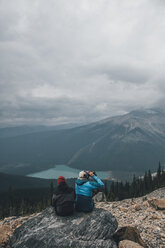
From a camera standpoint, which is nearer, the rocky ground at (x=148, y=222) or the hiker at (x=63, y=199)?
the hiker at (x=63, y=199)

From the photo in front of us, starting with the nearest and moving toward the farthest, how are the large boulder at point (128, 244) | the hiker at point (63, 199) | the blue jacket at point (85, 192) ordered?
the large boulder at point (128, 244), the hiker at point (63, 199), the blue jacket at point (85, 192)

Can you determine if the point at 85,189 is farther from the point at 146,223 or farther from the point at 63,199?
the point at 146,223

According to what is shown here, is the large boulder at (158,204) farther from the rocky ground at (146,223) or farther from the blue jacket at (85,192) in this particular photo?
the blue jacket at (85,192)

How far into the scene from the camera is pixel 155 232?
12.6 metres

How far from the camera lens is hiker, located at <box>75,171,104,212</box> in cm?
1135

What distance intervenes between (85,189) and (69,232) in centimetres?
275

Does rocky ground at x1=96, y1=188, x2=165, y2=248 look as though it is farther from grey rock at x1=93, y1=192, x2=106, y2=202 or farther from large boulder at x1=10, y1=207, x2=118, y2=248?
grey rock at x1=93, y1=192, x2=106, y2=202

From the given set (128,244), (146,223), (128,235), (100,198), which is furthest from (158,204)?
(100,198)

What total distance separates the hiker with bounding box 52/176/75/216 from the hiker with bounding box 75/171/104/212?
59 centimetres

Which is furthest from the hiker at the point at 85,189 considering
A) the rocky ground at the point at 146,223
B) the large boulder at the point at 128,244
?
the rocky ground at the point at 146,223

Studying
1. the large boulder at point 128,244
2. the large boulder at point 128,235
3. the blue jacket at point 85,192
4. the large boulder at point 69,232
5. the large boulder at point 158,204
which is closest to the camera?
the large boulder at point 128,244

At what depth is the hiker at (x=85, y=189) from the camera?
37.2 feet

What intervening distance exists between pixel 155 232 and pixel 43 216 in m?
8.62

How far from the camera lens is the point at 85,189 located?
11414mm
